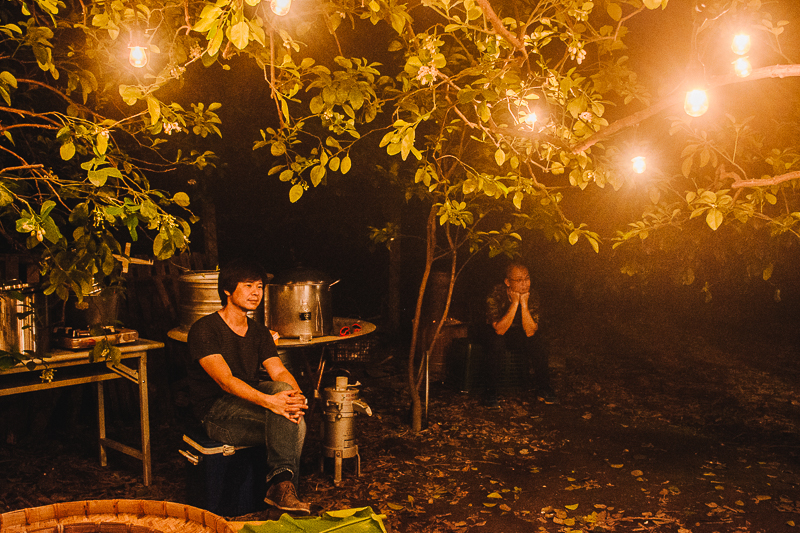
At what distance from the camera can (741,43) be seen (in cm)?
242

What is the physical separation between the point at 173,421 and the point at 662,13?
6725 mm

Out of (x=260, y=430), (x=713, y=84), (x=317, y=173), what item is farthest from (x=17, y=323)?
(x=713, y=84)

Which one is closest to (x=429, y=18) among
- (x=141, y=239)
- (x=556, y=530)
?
(x=141, y=239)

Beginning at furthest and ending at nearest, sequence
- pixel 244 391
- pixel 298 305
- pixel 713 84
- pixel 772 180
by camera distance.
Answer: pixel 298 305 → pixel 244 391 → pixel 772 180 → pixel 713 84

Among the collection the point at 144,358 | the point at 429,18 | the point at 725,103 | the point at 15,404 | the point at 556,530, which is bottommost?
the point at 556,530

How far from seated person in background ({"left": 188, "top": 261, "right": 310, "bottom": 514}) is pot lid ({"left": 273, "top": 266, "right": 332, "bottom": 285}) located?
0.82 meters

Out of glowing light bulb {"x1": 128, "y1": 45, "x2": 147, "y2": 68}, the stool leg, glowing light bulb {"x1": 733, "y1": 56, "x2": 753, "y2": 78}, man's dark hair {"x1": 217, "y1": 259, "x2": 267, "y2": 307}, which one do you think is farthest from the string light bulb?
the stool leg

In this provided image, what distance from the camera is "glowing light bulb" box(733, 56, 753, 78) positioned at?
2428mm

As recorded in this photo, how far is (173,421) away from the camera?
5996mm

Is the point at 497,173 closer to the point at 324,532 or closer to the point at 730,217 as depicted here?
the point at 730,217

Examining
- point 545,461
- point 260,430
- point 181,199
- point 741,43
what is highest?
point 741,43

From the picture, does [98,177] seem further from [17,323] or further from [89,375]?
[89,375]

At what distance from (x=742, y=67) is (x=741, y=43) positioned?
0.10 meters

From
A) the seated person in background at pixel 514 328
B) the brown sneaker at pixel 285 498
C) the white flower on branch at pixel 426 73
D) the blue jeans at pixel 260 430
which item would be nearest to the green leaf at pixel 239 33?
the white flower on branch at pixel 426 73
